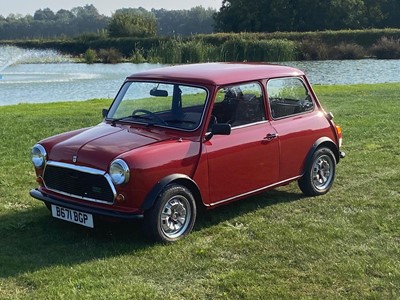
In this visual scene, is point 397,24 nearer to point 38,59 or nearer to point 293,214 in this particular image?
point 38,59

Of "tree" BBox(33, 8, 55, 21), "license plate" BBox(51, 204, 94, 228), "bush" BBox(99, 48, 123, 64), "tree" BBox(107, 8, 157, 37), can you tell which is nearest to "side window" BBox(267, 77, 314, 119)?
"license plate" BBox(51, 204, 94, 228)

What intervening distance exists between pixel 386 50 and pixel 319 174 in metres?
44.2

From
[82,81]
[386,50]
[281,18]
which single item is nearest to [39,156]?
[82,81]

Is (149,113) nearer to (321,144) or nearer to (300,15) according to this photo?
(321,144)

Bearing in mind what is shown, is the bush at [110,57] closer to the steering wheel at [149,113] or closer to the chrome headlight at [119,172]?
the steering wheel at [149,113]

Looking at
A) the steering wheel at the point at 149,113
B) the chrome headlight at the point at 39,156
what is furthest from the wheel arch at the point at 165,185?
the chrome headlight at the point at 39,156

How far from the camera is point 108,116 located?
22.5 feet

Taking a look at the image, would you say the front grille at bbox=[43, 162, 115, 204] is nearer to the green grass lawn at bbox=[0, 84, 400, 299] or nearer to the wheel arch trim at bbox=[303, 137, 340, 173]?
the green grass lawn at bbox=[0, 84, 400, 299]

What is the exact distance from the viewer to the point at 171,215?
5.84 metres

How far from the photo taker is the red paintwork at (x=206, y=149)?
5.62 m

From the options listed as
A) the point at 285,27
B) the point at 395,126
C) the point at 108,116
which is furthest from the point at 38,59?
the point at 108,116

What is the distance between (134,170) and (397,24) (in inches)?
3098

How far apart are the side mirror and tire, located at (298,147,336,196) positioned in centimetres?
165

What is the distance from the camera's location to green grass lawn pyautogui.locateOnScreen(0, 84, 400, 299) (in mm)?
4750
